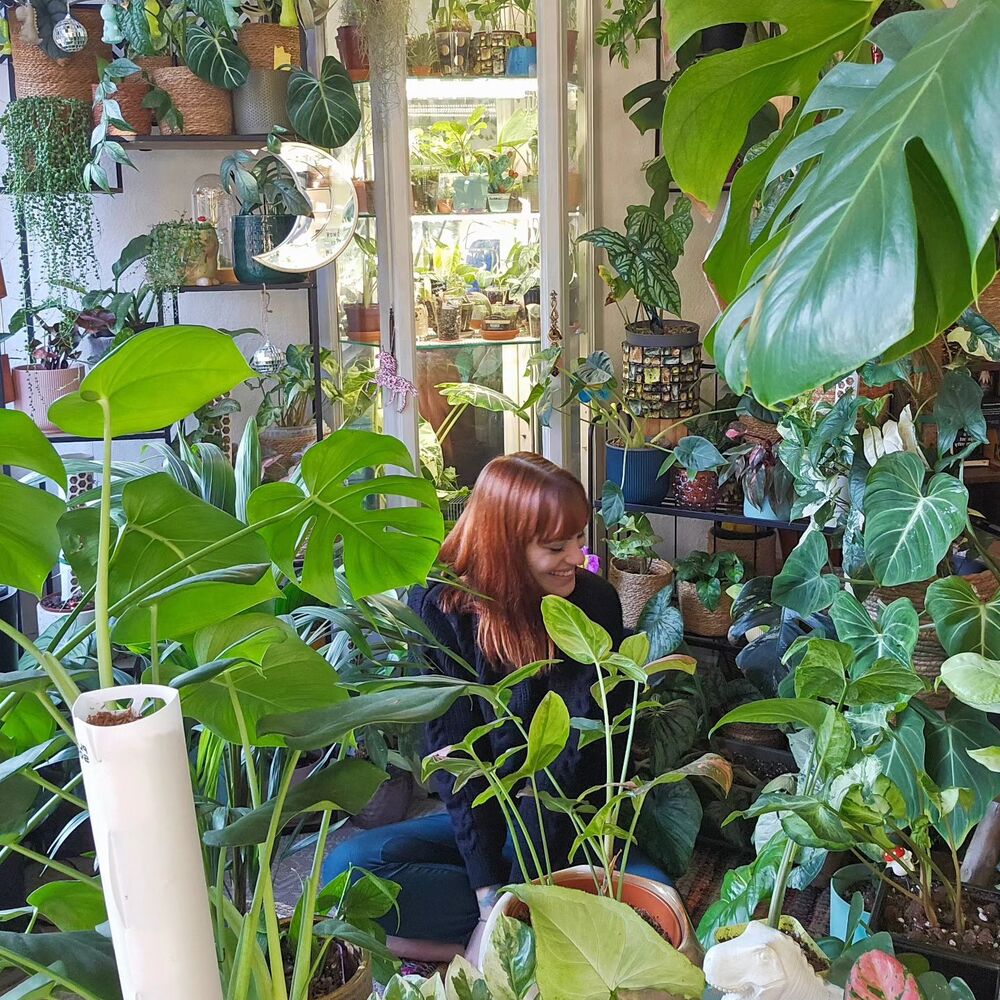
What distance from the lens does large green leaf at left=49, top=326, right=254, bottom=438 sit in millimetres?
735

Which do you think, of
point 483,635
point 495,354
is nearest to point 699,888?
point 483,635

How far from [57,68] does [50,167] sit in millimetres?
253

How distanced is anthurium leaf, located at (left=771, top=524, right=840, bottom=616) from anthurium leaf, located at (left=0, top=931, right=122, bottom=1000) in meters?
1.73

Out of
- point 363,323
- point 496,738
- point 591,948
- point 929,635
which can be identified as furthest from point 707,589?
point 591,948

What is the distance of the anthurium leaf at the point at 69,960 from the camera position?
0.81 m

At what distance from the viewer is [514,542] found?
7.32 ft

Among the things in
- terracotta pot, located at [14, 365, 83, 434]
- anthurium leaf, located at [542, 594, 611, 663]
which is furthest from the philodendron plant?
terracotta pot, located at [14, 365, 83, 434]

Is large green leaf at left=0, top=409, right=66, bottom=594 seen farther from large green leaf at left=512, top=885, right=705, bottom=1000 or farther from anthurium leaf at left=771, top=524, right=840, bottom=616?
anthurium leaf at left=771, top=524, right=840, bottom=616

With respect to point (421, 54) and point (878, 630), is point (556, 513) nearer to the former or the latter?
point (878, 630)

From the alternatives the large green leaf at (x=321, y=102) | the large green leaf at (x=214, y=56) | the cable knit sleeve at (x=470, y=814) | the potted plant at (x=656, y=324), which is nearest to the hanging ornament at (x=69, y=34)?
the large green leaf at (x=214, y=56)

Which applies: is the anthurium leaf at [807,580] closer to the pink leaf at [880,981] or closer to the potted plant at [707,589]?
the potted plant at [707,589]

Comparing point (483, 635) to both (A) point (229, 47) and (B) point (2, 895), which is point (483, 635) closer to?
(B) point (2, 895)

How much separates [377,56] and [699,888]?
6.97ft

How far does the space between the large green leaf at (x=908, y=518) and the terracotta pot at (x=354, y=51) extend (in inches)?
67.6
